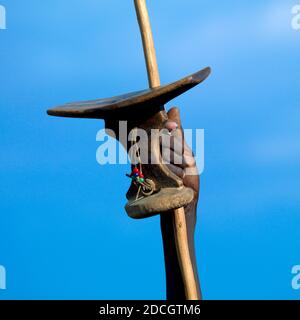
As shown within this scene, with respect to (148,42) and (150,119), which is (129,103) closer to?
(150,119)

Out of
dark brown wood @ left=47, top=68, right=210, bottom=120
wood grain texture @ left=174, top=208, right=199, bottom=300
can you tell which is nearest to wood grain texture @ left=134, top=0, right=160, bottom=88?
dark brown wood @ left=47, top=68, right=210, bottom=120

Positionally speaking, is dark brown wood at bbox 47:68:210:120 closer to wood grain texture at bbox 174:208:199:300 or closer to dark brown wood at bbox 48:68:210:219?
dark brown wood at bbox 48:68:210:219

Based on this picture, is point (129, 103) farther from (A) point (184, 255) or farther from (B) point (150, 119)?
(A) point (184, 255)

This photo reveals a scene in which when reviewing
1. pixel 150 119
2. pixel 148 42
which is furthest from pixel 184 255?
pixel 148 42

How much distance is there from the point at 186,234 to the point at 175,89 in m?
0.92

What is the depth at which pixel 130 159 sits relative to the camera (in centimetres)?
553

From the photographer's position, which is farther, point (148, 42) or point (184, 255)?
point (148, 42)

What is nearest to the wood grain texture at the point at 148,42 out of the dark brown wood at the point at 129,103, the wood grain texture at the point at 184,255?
the dark brown wood at the point at 129,103

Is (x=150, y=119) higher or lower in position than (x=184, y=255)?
higher

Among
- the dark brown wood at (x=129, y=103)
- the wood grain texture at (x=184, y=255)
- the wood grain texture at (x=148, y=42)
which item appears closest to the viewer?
the dark brown wood at (x=129, y=103)

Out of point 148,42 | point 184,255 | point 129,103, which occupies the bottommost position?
point 184,255

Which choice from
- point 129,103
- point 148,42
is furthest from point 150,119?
point 148,42

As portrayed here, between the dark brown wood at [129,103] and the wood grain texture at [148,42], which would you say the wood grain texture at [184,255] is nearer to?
the dark brown wood at [129,103]
